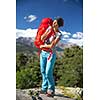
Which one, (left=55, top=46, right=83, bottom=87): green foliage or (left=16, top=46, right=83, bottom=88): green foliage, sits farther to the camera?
(left=55, top=46, right=83, bottom=87): green foliage

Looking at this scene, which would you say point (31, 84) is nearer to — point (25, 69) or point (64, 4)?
point (25, 69)

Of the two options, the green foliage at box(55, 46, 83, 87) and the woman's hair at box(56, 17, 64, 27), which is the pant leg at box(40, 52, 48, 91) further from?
the woman's hair at box(56, 17, 64, 27)

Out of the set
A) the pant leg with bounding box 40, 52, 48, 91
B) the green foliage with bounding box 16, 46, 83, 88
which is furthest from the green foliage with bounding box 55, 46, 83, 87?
the pant leg with bounding box 40, 52, 48, 91

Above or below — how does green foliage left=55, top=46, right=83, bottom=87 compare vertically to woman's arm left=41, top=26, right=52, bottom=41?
below

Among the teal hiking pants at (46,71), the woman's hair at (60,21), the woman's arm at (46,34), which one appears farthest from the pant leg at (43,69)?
the woman's hair at (60,21)

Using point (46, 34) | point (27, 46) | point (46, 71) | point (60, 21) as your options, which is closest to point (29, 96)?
point (46, 71)

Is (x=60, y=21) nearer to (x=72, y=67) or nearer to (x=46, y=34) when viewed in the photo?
(x=46, y=34)

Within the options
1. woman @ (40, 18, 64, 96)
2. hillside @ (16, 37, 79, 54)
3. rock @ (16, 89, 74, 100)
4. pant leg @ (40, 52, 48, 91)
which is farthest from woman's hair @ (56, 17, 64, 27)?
rock @ (16, 89, 74, 100)

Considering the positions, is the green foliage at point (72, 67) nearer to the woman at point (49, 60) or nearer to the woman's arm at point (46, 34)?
the woman at point (49, 60)

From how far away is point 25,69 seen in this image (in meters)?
2.15

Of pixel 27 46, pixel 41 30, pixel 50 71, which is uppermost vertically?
pixel 41 30

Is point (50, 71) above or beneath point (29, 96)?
above

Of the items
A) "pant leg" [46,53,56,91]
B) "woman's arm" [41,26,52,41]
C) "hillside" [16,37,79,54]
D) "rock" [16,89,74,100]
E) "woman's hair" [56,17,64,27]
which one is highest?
"woman's hair" [56,17,64,27]
